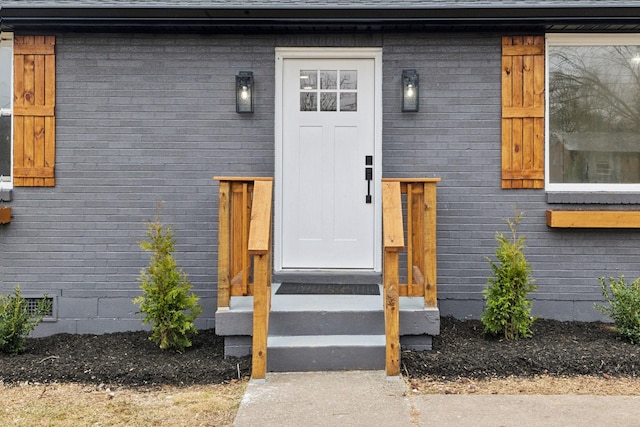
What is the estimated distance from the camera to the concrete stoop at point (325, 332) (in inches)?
179

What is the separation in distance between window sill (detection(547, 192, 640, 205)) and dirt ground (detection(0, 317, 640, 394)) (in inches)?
49.7

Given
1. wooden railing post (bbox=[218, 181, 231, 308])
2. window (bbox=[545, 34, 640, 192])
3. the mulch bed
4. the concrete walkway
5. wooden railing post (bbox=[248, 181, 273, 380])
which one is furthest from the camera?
window (bbox=[545, 34, 640, 192])

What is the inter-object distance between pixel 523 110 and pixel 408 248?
Answer: 1844 millimetres

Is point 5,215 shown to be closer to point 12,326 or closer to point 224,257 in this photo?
point 12,326

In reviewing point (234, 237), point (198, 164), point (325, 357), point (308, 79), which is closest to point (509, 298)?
point (325, 357)

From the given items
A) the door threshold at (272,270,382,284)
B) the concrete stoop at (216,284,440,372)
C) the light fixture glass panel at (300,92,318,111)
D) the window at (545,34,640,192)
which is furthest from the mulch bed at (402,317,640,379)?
the light fixture glass panel at (300,92,318,111)

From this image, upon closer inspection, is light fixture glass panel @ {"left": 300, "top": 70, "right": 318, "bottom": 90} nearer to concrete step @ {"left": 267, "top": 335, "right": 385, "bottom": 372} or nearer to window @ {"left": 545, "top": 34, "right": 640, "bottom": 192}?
window @ {"left": 545, "top": 34, "right": 640, "bottom": 192}

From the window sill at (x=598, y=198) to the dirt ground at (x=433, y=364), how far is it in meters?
1.26

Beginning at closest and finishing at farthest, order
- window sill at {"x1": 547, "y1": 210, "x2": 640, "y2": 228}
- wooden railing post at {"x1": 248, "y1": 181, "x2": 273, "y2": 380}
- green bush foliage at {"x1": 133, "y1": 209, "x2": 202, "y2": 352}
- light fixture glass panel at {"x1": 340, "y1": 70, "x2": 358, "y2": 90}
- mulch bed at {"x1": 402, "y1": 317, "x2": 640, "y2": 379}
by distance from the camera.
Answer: wooden railing post at {"x1": 248, "y1": 181, "x2": 273, "y2": 380} → mulch bed at {"x1": 402, "y1": 317, "x2": 640, "y2": 379} → green bush foliage at {"x1": 133, "y1": 209, "x2": 202, "y2": 352} → window sill at {"x1": 547, "y1": 210, "x2": 640, "y2": 228} → light fixture glass panel at {"x1": 340, "y1": 70, "x2": 358, "y2": 90}

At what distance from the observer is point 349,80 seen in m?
5.86

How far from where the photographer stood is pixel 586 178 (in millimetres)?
5715

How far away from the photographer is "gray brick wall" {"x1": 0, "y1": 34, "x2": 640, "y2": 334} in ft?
18.6

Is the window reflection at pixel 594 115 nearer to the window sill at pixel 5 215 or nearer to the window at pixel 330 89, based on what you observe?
the window at pixel 330 89

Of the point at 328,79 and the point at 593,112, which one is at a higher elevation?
the point at 328,79
